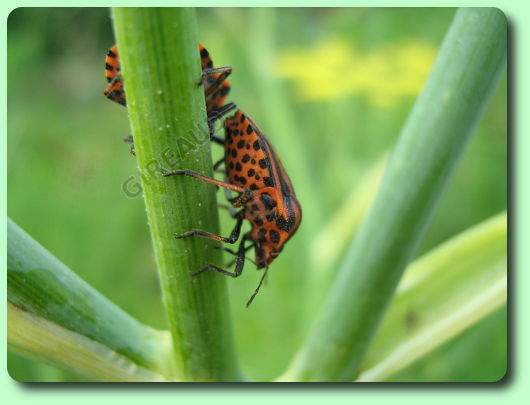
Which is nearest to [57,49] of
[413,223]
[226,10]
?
[226,10]

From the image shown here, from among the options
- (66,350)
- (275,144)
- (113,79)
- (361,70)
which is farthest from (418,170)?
(361,70)

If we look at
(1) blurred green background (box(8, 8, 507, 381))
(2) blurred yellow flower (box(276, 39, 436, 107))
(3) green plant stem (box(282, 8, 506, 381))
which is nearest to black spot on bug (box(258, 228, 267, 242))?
(3) green plant stem (box(282, 8, 506, 381))

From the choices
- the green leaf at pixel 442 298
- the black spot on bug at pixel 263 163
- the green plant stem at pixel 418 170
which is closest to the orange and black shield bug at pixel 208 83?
the black spot on bug at pixel 263 163

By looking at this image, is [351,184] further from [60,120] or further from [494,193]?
[60,120]

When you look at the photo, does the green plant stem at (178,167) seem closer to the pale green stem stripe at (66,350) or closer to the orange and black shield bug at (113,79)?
the pale green stem stripe at (66,350)

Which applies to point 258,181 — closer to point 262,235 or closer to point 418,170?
point 262,235

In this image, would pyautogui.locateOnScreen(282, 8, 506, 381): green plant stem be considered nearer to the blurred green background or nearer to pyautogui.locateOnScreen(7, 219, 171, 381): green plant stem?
pyautogui.locateOnScreen(7, 219, 171, 381): green plant stem
